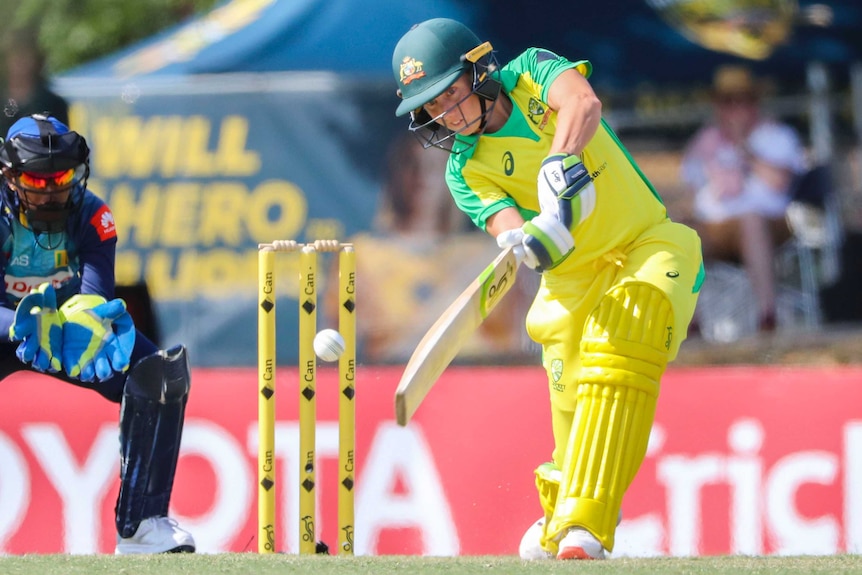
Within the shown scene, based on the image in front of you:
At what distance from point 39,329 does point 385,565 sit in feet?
4.06

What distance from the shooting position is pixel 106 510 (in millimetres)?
5125

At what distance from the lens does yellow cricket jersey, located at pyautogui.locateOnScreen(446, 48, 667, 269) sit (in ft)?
13.1

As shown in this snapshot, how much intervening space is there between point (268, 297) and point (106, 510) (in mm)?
1270

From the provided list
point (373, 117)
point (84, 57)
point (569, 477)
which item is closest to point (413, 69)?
point (569, 477)

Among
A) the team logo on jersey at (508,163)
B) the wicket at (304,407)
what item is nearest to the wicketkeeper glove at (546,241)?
the team logo on jersey at (508,163)

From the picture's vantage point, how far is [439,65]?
3949 mm

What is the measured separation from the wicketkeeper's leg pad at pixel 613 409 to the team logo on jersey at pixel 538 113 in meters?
0.53

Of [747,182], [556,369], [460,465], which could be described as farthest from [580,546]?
[747,182]

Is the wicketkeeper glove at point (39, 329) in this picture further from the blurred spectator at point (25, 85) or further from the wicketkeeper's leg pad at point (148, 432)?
the blurred spectator at point (25, 85)

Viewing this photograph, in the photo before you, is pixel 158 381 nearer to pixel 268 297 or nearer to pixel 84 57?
pixel 268 297

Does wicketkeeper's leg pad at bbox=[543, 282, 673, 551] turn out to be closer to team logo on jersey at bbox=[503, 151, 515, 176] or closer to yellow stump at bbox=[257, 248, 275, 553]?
team logo on jersey at bbox=[503, 151, 515, 176]

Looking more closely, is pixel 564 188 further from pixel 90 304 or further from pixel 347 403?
pixel 90 304

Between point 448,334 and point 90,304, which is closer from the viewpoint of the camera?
point 448,334

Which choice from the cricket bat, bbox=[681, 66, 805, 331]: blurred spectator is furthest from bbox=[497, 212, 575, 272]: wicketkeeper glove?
bbox=[681, 66, 805, 331]: blurred spectator
